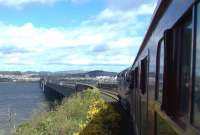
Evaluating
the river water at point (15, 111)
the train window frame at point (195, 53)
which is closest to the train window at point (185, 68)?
the train window frame at point (195, 53)

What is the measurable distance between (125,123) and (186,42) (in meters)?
17.5

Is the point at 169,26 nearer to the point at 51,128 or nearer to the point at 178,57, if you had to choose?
the point at 178,57

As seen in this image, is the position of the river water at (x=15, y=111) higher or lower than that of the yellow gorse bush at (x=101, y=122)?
lower

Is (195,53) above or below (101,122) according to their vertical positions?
above

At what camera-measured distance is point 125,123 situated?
21.5 m

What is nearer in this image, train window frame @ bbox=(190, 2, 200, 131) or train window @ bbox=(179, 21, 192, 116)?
train window frame @ bbox=(190, 2, 200, 131)

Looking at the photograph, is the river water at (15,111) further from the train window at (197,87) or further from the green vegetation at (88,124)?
the train window at (197,87)

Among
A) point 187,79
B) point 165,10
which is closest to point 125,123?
point 165,10

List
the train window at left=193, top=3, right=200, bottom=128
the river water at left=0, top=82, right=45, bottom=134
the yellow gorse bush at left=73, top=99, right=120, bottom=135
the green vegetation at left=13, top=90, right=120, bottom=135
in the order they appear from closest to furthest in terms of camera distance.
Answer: the train window at left=193, top=3, right=200, bottom=128 → the yellow gorse bush at left=73, top=99, right=120, bottom=135 → the green vegetation at left=13, top=90, right=120, bottom=135 → the river water at left=0, top=82, right=45, bottom=134

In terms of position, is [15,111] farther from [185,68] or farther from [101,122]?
[185,68]

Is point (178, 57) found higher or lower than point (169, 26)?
lower

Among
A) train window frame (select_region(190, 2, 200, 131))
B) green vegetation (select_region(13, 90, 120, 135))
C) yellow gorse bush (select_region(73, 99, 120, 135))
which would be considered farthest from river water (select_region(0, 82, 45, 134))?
train window frame (select_region(190, 2, 200, 131))

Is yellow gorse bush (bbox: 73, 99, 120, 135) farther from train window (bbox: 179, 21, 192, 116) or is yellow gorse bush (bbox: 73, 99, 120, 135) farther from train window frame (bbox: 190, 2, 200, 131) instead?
train window frame (bbox: 190, 2, 200, 131)

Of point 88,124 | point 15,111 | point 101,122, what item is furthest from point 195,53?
point 15,111
